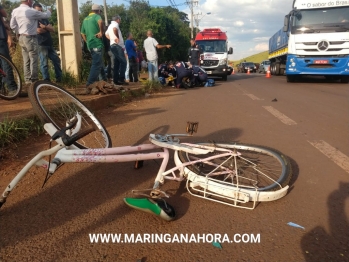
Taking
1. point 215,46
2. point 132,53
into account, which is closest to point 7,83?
point 132,53

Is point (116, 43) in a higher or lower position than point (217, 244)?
higher

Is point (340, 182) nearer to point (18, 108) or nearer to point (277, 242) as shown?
point (277, 242)

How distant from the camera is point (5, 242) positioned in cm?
208

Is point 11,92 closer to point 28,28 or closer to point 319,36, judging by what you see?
point 28,28

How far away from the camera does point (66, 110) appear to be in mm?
3900

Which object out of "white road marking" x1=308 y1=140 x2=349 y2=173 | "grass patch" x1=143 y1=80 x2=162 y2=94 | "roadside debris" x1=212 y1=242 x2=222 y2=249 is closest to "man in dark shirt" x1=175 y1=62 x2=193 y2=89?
"grass patch" x1=143 y1=80 x2=162 y2=94

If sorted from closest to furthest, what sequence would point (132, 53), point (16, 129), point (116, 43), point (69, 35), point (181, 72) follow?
point (16, 129)
point (116, 43)
point (69, 35)
point (132, 53)
point (181, 72)

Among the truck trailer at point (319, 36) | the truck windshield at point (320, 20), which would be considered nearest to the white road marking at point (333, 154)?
the truck trailer at point (319, 36)

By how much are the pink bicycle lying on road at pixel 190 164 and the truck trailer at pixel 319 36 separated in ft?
35.3

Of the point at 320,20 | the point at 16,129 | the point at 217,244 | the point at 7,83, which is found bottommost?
the point at 217,244

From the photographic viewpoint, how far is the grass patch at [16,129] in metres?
3.77

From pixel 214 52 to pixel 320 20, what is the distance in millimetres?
6986

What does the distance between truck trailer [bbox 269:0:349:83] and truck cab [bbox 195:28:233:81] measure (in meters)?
5.00

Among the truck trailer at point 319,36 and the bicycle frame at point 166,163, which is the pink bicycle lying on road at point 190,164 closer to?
the bicycle frame at point 166,163
